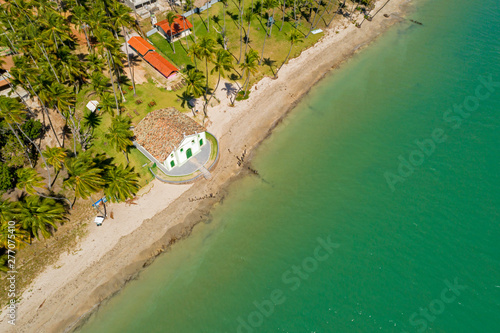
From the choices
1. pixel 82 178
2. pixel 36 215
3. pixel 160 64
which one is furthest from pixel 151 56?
pixel 36 215

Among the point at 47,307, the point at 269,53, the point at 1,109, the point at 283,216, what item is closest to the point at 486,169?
the point at 283,216

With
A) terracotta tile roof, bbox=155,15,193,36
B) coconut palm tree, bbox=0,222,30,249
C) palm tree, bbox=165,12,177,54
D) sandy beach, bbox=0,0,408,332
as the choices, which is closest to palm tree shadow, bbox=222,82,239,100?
sandy beach, bbox=0,0,408,332

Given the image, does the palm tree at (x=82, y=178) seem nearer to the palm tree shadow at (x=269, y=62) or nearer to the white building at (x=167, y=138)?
the white building at (x=167, y=138)

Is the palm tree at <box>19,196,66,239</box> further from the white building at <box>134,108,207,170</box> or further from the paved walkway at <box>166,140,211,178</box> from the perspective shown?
the paved walkway at <box>166,140,211,178</box>

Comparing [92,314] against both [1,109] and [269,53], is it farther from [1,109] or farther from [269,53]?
[269,53]

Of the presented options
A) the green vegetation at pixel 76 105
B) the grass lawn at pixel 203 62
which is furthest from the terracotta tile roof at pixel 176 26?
the green vegetation at pixel 76 105

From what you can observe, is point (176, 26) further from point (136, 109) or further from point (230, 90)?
point (136, 109)
